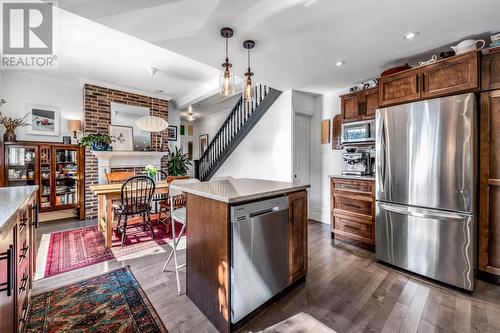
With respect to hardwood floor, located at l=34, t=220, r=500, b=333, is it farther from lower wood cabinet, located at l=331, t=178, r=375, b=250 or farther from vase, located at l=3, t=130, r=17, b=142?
vase, located at l=3, t=130, r=17, b=142

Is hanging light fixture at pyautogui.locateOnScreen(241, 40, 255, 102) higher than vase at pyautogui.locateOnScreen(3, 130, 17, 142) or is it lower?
higher

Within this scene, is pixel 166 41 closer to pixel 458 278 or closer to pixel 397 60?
pixel 397 60

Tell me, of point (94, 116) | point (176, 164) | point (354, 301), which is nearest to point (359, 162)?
point (354, 301)

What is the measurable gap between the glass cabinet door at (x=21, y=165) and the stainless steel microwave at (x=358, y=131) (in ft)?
18.2

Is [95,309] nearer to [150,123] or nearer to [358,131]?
[150,123]

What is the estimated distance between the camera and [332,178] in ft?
11.1

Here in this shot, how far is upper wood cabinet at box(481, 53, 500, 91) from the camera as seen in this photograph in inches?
83.4

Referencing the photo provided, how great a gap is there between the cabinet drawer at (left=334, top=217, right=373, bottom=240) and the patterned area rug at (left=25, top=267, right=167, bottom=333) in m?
2.59

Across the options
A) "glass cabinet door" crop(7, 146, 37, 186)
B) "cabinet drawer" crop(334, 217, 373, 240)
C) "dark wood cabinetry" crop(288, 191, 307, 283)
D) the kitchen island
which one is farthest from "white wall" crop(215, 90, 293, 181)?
"glass cabinet door" crop(7, 146, 37, 186)

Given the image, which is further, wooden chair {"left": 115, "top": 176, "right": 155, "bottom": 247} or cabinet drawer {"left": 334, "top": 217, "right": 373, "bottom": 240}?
wooden chair {"left": 115, "top": 176, "right": 155, "bottom": 247}

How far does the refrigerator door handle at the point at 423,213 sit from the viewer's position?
6.94ft

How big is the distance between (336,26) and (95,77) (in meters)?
4.50

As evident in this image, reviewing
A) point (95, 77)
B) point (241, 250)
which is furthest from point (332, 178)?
point (95, 77)

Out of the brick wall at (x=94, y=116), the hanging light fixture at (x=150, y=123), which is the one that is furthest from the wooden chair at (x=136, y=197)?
the brick wall at (x=94, y=116)
